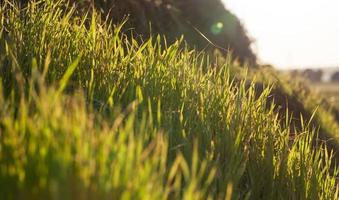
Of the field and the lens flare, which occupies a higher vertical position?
the lens flare

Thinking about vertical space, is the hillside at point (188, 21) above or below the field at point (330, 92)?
above

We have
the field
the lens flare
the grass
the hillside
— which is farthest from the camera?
the field

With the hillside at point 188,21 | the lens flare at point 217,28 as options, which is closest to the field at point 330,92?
the hillside at point 188,21

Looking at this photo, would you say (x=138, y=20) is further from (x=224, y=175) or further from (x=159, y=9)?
(x=224, y=175)

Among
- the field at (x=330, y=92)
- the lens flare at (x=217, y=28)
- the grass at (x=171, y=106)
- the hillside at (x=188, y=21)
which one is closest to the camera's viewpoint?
the grass at (x=171, y=106)

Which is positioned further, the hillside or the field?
the field

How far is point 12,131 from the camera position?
1.59m

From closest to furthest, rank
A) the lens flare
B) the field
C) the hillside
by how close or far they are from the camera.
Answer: the hillside, the lens flare, the field

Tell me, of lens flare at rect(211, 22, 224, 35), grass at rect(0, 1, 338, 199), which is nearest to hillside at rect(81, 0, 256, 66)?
lens flare at rect(211, 22, 224, 35)

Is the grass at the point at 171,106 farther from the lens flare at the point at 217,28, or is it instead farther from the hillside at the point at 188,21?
the lens flare at the point at 217,28

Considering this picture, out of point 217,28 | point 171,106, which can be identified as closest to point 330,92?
point 217,28

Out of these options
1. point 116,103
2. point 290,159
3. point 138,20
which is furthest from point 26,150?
point 138,20

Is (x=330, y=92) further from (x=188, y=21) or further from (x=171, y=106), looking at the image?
(x=171, y=106)

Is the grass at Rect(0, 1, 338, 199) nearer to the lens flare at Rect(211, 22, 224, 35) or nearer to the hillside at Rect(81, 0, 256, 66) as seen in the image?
the hillside at Rect(81, 0, 256, 66)
